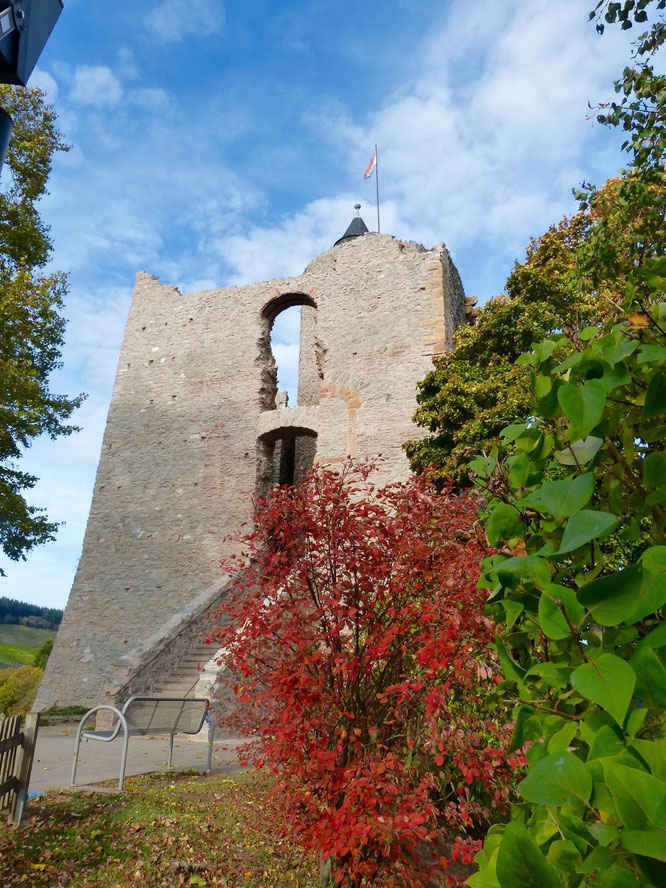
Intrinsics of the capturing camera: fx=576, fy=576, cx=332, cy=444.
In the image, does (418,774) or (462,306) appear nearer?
(418,774)

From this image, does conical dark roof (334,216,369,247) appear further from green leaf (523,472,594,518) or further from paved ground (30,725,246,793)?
green leaf (523,472,594,518)

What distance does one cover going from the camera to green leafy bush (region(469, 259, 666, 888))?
0.63 metres

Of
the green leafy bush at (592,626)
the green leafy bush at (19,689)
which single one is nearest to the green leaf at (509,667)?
the green leafy bush at (592,626)

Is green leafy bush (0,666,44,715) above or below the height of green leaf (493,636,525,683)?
below

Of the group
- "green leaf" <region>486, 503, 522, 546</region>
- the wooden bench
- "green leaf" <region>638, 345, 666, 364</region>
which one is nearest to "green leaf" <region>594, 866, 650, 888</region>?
"green leaf" <region>486, 503, 522, 546</region>


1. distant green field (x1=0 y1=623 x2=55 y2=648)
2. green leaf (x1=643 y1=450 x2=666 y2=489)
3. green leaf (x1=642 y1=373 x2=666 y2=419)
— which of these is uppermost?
distant green field (x1=0 y1=623 x2=55 y2=648)

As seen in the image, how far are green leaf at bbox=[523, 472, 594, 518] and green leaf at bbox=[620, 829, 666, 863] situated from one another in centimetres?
34

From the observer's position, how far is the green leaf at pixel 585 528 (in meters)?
0.67

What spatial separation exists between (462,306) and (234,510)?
24.7 ft

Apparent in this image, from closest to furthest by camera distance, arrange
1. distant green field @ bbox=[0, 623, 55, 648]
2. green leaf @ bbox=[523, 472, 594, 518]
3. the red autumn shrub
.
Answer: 1. green leaf @ bbox=[523, 472, 594, 518]
2. the red autumn shrub
3. distant green field @ bbox=[0, 623, 55, 648]

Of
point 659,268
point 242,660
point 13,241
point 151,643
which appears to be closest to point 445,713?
point 242,660

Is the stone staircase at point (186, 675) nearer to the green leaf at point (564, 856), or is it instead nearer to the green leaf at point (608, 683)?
the green leaf at point (564, 856)

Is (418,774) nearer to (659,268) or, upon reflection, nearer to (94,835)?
(94,835)

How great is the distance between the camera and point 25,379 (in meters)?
10.5
